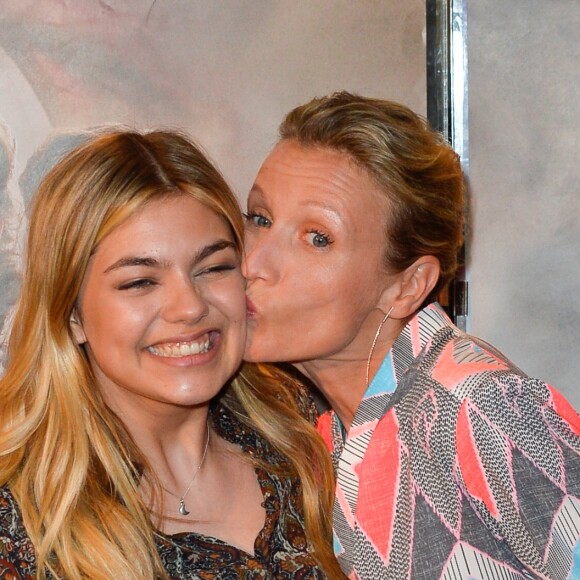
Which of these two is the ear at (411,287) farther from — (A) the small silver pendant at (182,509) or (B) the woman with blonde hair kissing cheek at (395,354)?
(A) the small silver pendant at (182,509)

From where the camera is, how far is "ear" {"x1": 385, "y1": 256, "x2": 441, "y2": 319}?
1.86m

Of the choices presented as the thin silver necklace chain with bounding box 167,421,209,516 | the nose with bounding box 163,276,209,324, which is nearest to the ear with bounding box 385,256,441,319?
the nose with bounding box 163,276,209,324

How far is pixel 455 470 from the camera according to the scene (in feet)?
5.09

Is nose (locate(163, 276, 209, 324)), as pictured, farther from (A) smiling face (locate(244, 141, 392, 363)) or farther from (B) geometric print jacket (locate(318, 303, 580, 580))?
(B) geometric print jacket (locate(318, 303, 580, 580))

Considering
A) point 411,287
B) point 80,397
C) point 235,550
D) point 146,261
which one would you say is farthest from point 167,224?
point 235,550

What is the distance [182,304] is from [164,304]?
0.03 m

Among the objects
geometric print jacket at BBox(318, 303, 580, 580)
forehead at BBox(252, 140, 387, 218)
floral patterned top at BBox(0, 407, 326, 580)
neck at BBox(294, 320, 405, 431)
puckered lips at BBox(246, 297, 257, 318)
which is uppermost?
forehead at BBox(252, 140, 387, 218)

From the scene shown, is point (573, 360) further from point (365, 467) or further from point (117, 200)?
point (117, 200)

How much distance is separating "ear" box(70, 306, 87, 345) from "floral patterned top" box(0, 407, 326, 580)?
324 mm

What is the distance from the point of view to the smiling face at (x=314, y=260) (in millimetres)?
1789

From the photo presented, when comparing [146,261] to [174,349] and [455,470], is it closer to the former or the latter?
[174,349]

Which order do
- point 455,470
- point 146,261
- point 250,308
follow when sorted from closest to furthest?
point 455,470, point 146,261, point 250,308

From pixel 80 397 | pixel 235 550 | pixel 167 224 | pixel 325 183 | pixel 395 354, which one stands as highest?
pixel 325 183

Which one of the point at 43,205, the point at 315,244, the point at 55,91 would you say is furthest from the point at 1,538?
the point at 55,91
